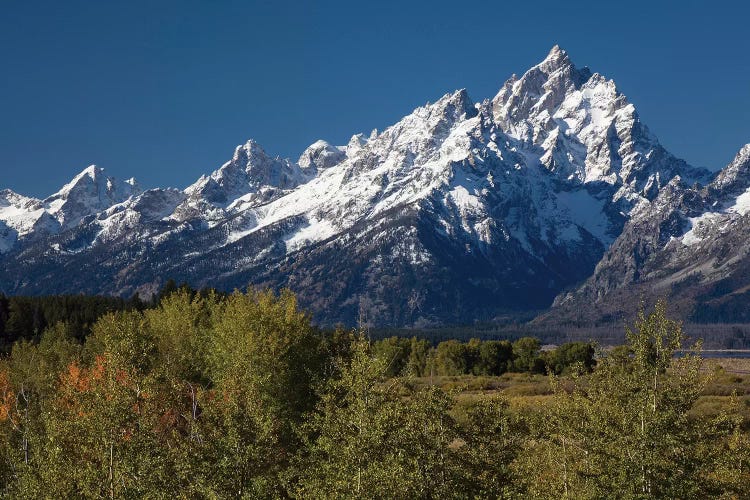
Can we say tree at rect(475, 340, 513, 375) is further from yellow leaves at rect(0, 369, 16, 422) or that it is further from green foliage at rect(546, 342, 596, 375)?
Result: yellow leaves at rect(0, 369, 16, 422)

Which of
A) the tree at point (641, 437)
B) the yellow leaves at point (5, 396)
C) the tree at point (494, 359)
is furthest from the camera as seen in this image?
the tree at point (494, 359)

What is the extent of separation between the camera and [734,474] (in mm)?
42000

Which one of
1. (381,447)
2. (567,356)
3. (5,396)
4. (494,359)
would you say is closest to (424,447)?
(381,447)

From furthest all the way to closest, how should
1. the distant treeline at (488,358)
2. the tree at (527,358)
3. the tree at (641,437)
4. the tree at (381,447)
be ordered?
the tree at (527,358), the distant treeline at (488,358), the tree at (641,437), the tree at (381,447)

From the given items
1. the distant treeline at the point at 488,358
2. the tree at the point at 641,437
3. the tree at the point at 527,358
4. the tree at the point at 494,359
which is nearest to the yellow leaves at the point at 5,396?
the tree at the point at 641,437

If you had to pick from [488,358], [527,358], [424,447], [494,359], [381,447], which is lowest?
[527,358]

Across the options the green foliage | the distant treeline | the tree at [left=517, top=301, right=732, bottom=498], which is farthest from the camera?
the distant treeline

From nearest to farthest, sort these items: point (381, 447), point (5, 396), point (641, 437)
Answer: point (641, 437) < point (381, 447) < point (5, 396)

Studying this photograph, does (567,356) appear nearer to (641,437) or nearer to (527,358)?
(527,358)

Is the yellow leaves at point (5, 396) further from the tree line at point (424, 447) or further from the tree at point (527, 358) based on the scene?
the tree at point (527, 358)

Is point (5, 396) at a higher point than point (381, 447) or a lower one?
higher

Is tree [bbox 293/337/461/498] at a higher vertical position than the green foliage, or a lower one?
higher

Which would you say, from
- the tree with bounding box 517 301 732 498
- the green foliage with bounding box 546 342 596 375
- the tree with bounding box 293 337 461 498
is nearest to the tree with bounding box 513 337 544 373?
the green foliage with bounding box 546 342 596 375

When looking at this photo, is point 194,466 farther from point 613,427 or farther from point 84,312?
point 84,312
